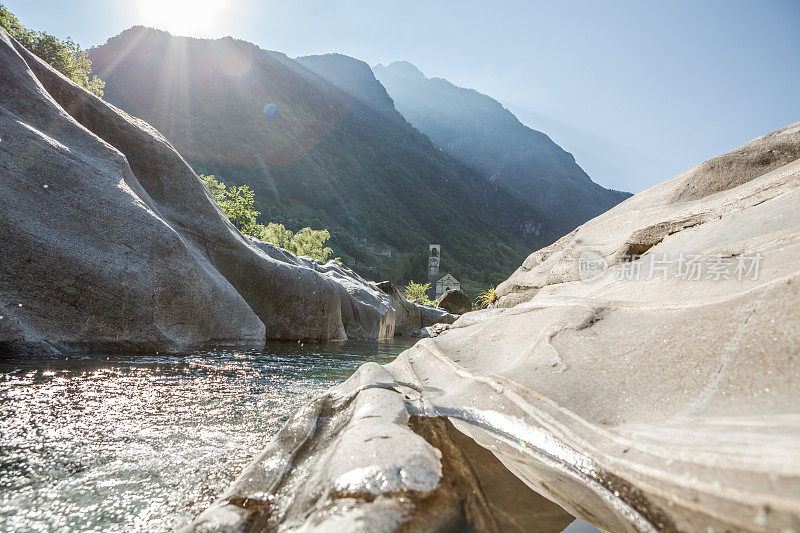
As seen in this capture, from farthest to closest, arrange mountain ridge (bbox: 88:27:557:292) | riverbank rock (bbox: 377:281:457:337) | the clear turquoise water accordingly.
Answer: mountain ridge (bbox: 88:27:557:292) < riverbank rock (bbox: 377:281:457:337) < the clear turquoise water

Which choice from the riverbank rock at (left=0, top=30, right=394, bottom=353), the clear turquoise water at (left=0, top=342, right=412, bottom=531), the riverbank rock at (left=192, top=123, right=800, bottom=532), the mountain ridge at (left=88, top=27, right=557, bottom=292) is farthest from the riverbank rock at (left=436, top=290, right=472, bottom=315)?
the mountain ridge at (left=88, top=27, right=557, bottom=292)

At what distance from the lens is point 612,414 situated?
2336 millimetres

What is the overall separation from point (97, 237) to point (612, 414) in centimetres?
788

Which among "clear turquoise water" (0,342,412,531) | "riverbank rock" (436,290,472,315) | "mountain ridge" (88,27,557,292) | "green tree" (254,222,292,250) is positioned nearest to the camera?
"clear turquoise water" (0,342,412,531)

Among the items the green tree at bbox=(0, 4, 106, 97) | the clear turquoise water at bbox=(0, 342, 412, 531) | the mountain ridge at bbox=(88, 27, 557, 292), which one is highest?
the mountain ridge at bbox=(88, 27, 557, 292)

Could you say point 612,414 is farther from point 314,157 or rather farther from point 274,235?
point 314,157

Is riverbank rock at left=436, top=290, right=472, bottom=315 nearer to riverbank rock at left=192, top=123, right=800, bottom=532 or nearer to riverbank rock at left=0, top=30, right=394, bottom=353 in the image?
riverbank rock at left=0, top=30, right=394, bottom=353

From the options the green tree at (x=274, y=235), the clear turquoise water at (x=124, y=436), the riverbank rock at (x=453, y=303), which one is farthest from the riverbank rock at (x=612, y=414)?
the green tree at (x=274, y=235)

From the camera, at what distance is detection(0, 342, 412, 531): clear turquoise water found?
7.19ft

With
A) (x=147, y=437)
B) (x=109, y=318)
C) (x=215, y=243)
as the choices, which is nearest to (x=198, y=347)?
(x=109, y=318)

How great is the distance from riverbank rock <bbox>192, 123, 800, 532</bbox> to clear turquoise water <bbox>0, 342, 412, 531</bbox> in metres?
0.59

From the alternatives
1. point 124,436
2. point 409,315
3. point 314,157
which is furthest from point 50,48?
point 314,157

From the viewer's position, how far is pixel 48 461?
2.65 metres

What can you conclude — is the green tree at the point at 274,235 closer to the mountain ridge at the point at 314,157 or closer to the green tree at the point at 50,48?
the green tree at the point at 50,48
